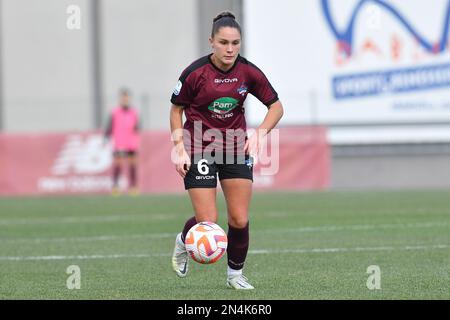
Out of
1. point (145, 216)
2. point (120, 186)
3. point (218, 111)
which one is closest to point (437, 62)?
point (120, 186)

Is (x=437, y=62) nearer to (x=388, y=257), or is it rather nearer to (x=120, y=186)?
(x=120, y=186)

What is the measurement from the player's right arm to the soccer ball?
0.47 m

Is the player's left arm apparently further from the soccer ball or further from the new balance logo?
the new balance logo

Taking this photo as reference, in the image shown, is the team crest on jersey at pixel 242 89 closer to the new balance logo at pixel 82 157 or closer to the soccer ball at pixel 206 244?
the soccer ball at pixel 206 244

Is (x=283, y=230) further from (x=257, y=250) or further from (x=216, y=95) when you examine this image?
(x=216, y=95)

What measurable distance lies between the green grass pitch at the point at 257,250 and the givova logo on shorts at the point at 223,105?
4.46 feet

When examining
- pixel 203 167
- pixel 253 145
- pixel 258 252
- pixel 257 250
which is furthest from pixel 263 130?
pixel 257 250


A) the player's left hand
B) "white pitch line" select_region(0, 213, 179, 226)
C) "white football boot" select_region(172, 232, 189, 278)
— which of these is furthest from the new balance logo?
the player's left hand

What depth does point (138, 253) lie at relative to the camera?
11.2m

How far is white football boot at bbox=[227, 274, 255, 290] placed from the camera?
8.33m

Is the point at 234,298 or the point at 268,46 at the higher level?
the point at 268,46

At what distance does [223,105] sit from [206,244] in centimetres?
106

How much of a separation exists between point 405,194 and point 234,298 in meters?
13.3

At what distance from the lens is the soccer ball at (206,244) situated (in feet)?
27.1
